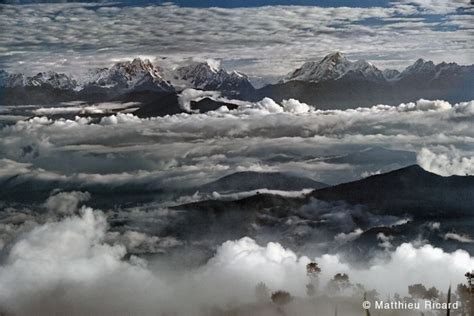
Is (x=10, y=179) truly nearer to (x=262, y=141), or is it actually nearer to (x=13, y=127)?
(x=13, y=127)

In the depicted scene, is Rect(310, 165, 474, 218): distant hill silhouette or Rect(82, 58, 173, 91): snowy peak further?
Rect(82, 58, 173, 91): snowy peak

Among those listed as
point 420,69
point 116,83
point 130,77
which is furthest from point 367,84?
point 116,83

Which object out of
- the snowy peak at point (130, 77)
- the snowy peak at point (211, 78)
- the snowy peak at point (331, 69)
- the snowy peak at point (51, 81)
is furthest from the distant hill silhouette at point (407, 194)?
the snowy peak at point (51, 81)

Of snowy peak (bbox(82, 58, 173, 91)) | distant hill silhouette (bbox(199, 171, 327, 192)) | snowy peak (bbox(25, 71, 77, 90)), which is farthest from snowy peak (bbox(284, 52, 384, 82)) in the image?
snowy peak (bbox(25, 71, 77, 90))

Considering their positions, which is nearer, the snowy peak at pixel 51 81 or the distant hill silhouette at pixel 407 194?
the distant hill silhouette at pixel 407 194

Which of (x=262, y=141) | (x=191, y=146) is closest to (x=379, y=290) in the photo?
(x=262, y=141)

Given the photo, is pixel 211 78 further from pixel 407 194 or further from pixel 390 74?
pixel 407 194

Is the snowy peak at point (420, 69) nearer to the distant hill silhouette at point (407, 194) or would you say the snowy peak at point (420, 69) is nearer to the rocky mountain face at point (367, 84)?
the rocky mountain face at point (367, 84)

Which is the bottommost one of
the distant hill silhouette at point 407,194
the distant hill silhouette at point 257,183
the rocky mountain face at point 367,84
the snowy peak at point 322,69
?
the distant hill silhouette at point 407,194

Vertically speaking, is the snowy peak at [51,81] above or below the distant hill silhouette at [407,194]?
above

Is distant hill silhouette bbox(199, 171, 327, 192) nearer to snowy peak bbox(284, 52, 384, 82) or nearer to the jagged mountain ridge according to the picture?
the jagged mountain ridge
